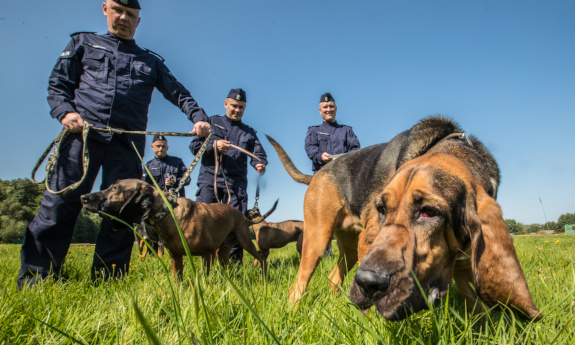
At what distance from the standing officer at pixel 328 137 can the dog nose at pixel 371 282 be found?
5.75 m

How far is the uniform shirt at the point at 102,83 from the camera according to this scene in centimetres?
389

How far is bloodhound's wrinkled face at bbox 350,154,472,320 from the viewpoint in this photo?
163 centimetres

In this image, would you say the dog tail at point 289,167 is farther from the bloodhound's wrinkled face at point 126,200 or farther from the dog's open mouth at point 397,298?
the dog's open mouth at point 397,298

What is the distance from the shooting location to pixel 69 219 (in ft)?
12.4

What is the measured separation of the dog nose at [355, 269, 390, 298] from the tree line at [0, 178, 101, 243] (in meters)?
37.9

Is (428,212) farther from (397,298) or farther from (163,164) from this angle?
(163,164)

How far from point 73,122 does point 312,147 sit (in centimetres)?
481

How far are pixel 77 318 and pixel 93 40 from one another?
324 centimetres

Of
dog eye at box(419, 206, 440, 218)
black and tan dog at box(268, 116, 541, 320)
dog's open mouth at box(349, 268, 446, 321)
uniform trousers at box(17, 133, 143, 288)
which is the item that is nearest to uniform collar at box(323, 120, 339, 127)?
uniform trousers at box(17, 133, 143, 288)

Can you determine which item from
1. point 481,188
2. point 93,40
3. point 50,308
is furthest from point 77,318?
point 93,40

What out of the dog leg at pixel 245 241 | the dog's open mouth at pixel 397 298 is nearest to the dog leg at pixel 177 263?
the dog leg at pixel 245 241

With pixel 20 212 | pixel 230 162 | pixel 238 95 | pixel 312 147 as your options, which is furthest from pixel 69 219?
pixel 20 212

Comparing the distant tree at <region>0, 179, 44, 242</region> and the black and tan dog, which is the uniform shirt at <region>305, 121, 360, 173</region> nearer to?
the black and tan dog

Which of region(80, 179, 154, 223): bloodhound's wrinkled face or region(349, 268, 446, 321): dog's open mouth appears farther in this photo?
region(80, 179, 154, 223): bloodhound's wrinkled face
